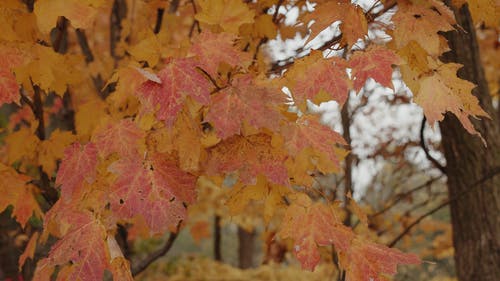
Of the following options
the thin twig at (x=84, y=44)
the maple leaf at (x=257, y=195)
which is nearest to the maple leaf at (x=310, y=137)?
the maple leaf at (x=257, y=195)

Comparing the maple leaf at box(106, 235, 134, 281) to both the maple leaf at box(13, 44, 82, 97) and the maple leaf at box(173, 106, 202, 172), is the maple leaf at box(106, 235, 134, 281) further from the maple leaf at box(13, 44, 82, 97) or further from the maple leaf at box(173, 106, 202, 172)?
the maple leaf at box(13, 44, 82, 97)

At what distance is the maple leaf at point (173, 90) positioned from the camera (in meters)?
1.41

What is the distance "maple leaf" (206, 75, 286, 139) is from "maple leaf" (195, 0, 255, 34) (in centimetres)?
29

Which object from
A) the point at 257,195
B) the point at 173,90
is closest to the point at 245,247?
the point at 257,195

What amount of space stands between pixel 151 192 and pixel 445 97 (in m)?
0.91

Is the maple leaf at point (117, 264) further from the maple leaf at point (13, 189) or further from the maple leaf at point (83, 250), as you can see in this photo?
the maple leaf at point (13, 189)

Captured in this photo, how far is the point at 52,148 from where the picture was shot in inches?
101

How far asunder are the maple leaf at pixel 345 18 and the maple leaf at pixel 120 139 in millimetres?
653

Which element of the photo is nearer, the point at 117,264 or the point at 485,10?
the point at 117,264

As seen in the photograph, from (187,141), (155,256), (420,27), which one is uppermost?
(420,27)

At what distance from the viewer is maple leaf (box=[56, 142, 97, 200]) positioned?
165 cm

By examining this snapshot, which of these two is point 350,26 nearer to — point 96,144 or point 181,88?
point 181,88

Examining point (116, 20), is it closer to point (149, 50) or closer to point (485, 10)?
point (149, 50)

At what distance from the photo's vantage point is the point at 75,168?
1.66 m
